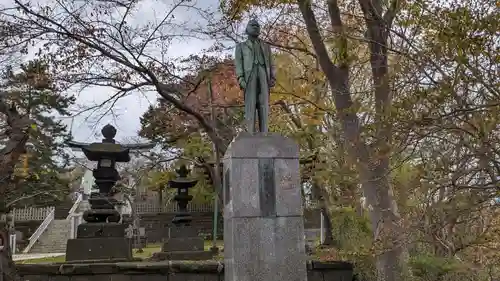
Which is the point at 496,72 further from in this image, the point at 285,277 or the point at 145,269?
the point at 145,269

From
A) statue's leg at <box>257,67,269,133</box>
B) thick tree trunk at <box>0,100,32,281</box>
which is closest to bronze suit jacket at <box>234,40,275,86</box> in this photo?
statue's leg at <box>257,67,269,133</box>

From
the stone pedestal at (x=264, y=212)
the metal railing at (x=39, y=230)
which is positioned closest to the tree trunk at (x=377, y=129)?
the stone pedestal at (x=264, y=212)

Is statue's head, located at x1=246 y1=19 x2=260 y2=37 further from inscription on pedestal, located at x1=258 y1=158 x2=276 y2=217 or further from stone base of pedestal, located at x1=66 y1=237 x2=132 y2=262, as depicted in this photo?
stone base of pedestal, located at x1=66 y1=237 x2=132 y2=262

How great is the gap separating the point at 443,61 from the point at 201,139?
13815 mm

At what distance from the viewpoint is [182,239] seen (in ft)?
48.9

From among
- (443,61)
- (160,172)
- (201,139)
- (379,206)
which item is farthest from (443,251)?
(160,172)

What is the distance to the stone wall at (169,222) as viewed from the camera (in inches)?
1074

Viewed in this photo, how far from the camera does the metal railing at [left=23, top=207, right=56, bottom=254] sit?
78.0 ft

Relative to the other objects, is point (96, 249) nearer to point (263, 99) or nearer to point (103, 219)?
point (103, 219)

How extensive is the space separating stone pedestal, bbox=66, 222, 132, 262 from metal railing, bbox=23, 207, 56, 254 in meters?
13.8

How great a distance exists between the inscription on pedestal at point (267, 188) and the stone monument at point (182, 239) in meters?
8.80

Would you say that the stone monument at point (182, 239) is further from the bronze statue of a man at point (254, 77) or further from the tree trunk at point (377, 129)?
the bronze statue of a man at point (254, 77)

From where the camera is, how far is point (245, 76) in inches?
261

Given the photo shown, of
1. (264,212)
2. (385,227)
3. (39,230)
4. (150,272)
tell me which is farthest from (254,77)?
(39,230)
